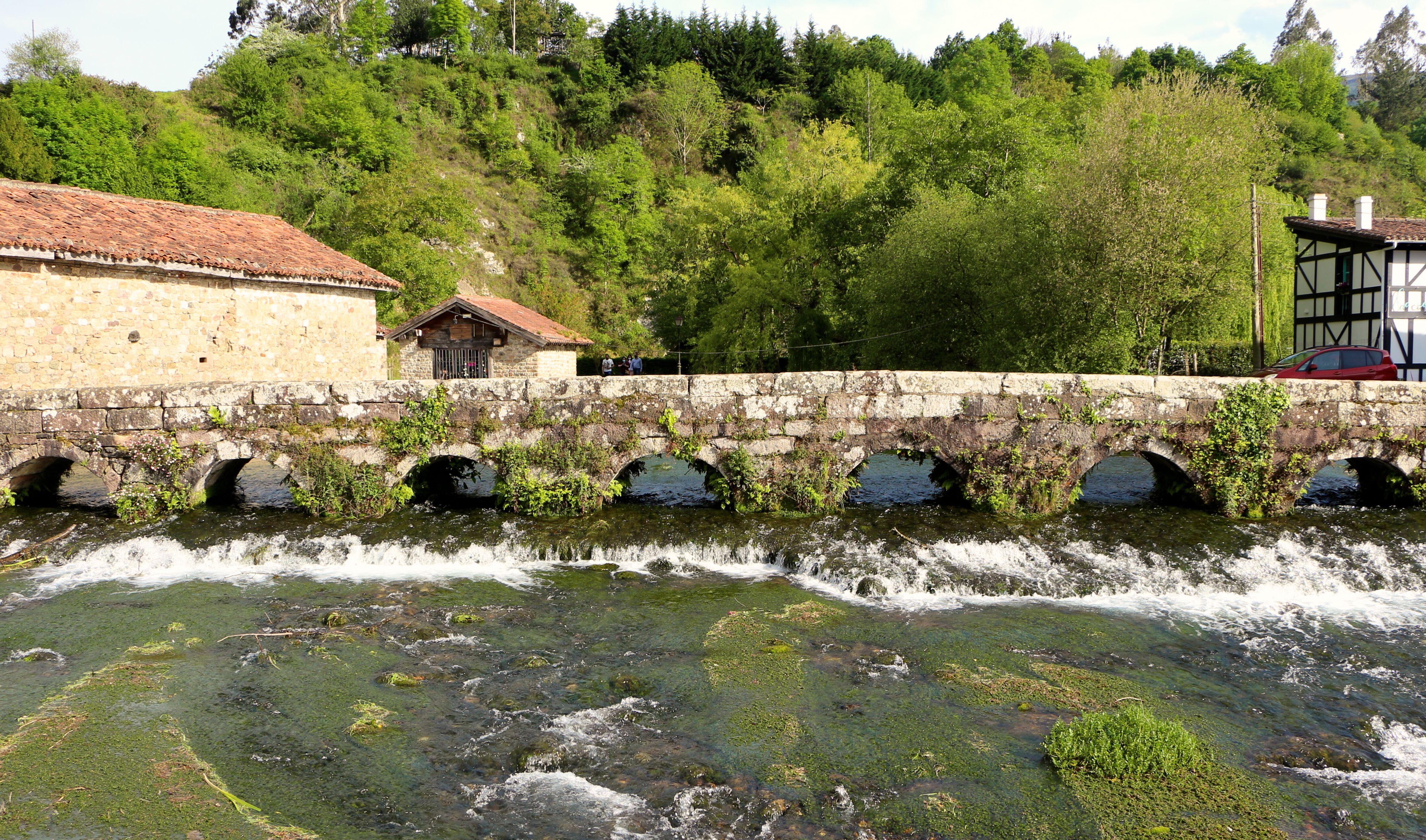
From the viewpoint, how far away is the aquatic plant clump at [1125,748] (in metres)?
5.75

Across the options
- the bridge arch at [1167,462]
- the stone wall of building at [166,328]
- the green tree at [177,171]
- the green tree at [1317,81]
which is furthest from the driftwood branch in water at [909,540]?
the green tree at [1317,81]

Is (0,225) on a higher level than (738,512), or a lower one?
higher

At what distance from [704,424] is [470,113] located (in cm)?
6257

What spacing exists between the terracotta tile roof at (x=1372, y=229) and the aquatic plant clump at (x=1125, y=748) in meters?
27.8

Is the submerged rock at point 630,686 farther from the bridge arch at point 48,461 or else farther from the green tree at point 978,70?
the green tree at point 978,70

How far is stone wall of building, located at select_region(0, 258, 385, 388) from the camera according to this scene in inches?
642

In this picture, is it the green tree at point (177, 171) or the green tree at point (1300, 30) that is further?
the green tree at point (1300, 30)

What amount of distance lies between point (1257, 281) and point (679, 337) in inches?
1076

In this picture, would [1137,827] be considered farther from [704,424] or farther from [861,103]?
[861,103]

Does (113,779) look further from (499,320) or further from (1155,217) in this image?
(499,320)

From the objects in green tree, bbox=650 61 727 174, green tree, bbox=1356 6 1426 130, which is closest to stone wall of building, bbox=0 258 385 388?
green tree, bbox=650 61 727 174

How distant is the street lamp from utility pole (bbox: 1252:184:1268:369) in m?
25.0

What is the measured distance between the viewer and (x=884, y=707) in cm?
699

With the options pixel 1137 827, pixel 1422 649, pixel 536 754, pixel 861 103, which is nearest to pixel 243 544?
pixel 536 754
